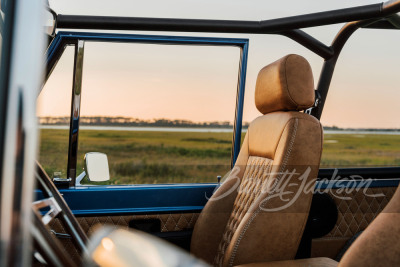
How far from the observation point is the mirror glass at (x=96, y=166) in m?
2.14

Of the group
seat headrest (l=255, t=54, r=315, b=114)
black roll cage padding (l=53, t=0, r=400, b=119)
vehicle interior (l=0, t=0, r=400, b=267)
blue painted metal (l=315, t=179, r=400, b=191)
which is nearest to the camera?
vehicle interior (l=0, t=0, r=400, b=267)

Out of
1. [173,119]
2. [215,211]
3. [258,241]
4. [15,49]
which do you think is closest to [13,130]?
[15,49]

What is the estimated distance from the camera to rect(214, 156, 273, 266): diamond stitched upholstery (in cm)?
Result: 219

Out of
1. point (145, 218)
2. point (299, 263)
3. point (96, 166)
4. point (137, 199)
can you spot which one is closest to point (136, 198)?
point (137, 199)

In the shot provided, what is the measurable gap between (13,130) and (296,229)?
174 cm

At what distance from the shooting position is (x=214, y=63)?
2.89 meters

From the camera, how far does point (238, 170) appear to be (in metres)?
2.45

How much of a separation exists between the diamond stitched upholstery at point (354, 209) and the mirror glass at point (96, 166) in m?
1.58

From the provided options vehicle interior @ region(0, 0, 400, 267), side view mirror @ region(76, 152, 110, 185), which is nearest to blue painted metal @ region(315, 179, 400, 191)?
vehicle interior @ region(0, 0, 400, 267)

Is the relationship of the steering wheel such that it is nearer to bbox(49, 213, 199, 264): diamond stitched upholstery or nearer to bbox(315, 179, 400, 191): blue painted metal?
bbox(49, 213, 199, 264): diamond stitched upholstery

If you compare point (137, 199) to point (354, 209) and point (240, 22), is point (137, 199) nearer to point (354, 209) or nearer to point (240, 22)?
point (240, 22)

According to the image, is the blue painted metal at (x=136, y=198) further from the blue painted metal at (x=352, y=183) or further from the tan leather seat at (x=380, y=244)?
the tan leather seat at (x=380, y=244)

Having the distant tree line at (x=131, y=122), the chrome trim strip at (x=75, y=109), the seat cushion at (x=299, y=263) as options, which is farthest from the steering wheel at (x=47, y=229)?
the chrome trim strip at (x=75, y=109)

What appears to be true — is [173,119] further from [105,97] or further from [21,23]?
[21,23]
